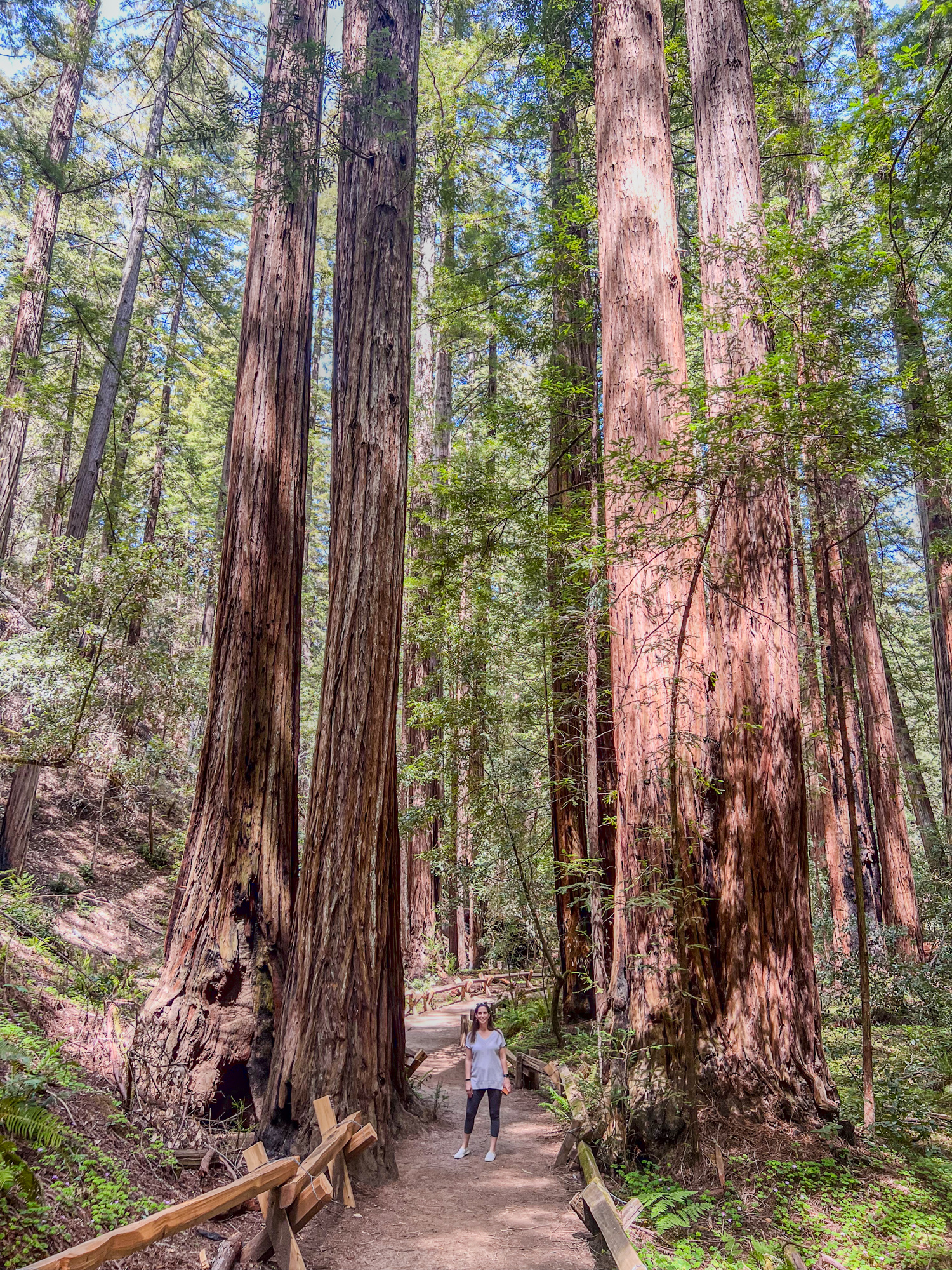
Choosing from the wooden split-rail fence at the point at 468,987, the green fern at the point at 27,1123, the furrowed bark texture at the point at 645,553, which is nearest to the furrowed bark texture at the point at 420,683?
the wooden split-rail fence at the point at 468,987

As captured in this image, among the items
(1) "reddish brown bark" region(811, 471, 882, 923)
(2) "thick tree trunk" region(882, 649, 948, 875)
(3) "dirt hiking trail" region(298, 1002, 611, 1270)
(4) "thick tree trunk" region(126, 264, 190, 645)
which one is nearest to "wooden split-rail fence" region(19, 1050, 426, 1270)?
(3) "dirt hiking trail" region(298, 1002, 611, 1270)

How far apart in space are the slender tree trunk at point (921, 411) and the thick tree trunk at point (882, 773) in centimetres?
86

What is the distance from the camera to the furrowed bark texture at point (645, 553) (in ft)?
17.3

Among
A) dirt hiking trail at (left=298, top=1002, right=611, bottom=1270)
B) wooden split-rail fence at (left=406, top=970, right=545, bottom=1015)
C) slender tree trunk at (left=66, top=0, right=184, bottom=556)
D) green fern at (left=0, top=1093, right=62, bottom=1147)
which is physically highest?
slender tree trunk at (left=66, top=0, right=184, bottom=556)

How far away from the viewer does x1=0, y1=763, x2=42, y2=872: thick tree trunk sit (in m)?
10.6

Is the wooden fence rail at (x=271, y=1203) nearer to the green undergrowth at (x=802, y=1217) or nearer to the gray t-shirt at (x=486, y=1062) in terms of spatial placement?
the gray t-shirt at (x=486, y=1062)

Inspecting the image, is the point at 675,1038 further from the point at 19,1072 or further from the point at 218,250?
the point at 218,250

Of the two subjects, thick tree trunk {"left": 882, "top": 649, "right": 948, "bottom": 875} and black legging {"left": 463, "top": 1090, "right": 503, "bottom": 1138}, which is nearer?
black legging {"left": 463, "top": 1090, "right": 503, "bottom": 1138}

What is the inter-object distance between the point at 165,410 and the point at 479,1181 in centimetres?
2010

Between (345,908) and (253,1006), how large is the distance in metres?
1.47

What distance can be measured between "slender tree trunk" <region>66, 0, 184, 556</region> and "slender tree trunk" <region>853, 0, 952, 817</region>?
35.1ft

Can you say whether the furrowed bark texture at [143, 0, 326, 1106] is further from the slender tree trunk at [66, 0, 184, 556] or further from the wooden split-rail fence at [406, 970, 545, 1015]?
the wooden split-rail fence at [406, 970, 545, 1015]

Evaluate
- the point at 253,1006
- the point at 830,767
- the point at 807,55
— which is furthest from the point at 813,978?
the point at 807,55

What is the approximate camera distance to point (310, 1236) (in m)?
4.48
